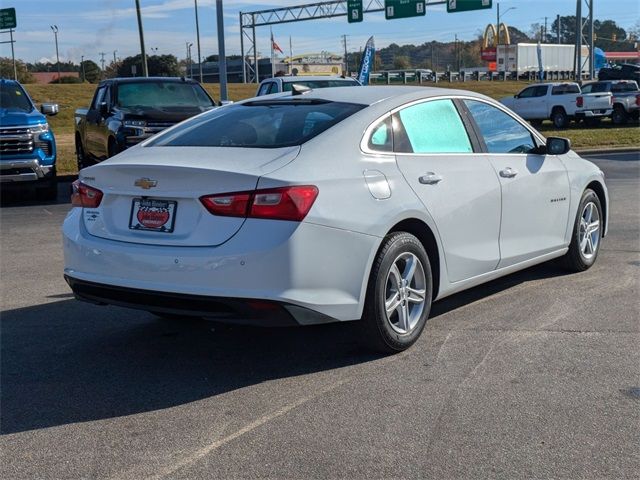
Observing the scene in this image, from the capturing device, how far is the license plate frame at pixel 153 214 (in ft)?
15.2

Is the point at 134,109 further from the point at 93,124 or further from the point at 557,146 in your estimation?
the point at 557,146

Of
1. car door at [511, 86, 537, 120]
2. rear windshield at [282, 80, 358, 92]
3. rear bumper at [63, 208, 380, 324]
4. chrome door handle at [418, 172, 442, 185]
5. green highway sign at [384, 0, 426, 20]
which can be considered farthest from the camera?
green highway sign at [384, 0, 426, 20]

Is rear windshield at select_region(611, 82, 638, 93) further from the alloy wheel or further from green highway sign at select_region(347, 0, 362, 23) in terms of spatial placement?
the alloy wheel

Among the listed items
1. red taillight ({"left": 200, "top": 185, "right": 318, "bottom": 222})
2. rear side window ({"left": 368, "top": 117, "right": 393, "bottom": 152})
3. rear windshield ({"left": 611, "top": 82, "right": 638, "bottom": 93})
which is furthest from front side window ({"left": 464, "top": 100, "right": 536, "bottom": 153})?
rear windshield ({"left": 611, "top": 82, "right": 638, "bottom": 93})

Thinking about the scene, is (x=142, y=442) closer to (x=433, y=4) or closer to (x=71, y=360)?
(x=71, y=360)

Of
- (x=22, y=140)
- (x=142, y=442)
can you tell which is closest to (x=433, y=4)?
(x=22, y=140)

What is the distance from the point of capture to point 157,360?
17.0 feet

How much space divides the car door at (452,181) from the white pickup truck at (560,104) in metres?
26.7

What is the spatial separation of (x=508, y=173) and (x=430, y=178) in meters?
1.05

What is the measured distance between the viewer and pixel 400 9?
4409 centimetres

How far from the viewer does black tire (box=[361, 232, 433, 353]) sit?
4883 mm

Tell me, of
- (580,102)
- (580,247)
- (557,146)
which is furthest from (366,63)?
(557,146)

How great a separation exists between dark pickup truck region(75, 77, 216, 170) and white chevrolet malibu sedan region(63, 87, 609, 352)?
8150 mm

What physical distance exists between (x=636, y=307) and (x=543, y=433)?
2.63 m
